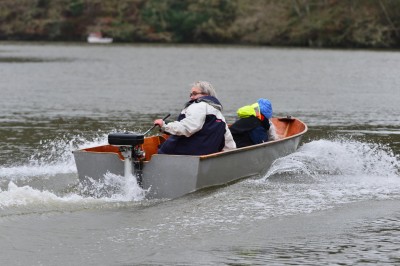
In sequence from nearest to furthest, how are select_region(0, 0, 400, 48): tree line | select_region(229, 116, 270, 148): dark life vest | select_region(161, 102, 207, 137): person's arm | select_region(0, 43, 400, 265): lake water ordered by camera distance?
select_region(0, 43, 400, 265): lake water → select_region(161, 102, 207, 137): person's arm → select_region(229, 116, 270, 148): dark life vest → select_region(0, 0, 400, 48): tree line

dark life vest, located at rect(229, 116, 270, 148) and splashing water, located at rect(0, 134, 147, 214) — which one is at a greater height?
dark life vest, located at rect(229, 116, 270, 148)

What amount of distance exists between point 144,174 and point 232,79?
2847 cm

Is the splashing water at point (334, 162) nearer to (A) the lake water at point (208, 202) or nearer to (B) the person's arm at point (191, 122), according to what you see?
(A) the lake water at point (208, 202)

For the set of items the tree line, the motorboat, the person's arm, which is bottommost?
the motorboat

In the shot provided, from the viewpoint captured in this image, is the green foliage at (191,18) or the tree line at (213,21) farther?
→ the green foliage at (191,18)

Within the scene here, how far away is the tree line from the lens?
3096 inches

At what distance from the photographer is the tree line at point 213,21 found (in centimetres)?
7863

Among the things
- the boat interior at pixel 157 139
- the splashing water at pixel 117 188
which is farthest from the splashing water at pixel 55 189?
the boat interior at pixel 157 139

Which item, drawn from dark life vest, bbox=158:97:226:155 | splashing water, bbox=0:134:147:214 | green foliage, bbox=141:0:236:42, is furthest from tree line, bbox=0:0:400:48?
dark life vest, bbox=158:97:226:155

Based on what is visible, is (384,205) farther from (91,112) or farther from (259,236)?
(91,112)

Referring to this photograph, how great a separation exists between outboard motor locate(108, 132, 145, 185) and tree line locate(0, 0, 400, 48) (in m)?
65.8

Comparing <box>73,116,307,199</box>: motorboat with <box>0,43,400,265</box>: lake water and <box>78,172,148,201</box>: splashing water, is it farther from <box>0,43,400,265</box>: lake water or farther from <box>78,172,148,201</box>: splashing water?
<box>0,43,400,265</box>: lake water

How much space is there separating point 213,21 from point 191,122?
252ft

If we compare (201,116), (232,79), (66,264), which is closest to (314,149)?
(201,116)
